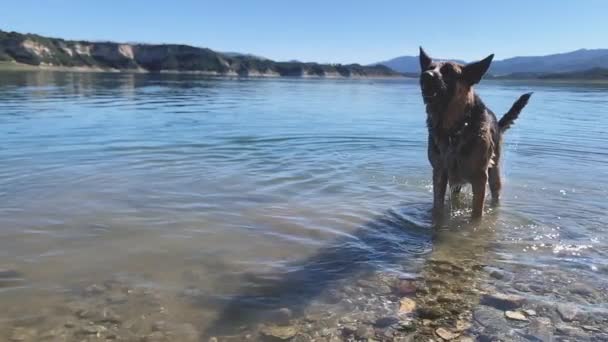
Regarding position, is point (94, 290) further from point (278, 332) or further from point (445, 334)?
point (445, 334)

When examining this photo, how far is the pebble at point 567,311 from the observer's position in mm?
4076

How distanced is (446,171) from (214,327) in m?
4.05

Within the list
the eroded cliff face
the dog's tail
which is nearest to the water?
the dog's tail

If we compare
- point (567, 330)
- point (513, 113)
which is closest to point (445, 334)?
point (567, 330)

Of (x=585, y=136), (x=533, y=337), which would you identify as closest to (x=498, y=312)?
(x=533, y=337)

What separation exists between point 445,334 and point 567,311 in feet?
3.98

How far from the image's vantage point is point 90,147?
12.0 m

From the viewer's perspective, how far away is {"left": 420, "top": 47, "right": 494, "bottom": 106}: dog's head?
5387mm

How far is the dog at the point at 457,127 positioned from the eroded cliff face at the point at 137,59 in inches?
5644

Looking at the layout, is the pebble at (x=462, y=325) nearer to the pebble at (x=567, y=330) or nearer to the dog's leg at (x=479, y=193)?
the pebble at (x=567, y=330)

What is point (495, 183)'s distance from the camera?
7715 millimetres

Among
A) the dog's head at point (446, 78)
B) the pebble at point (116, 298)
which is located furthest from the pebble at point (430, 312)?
the pebble at point (116, 298)

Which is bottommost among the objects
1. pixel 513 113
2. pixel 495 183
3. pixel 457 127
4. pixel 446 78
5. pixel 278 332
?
pixel 278 332

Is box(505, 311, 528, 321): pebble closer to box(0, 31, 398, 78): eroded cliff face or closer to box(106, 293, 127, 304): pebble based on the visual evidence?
box(106, 293, 127, 304): pebble
